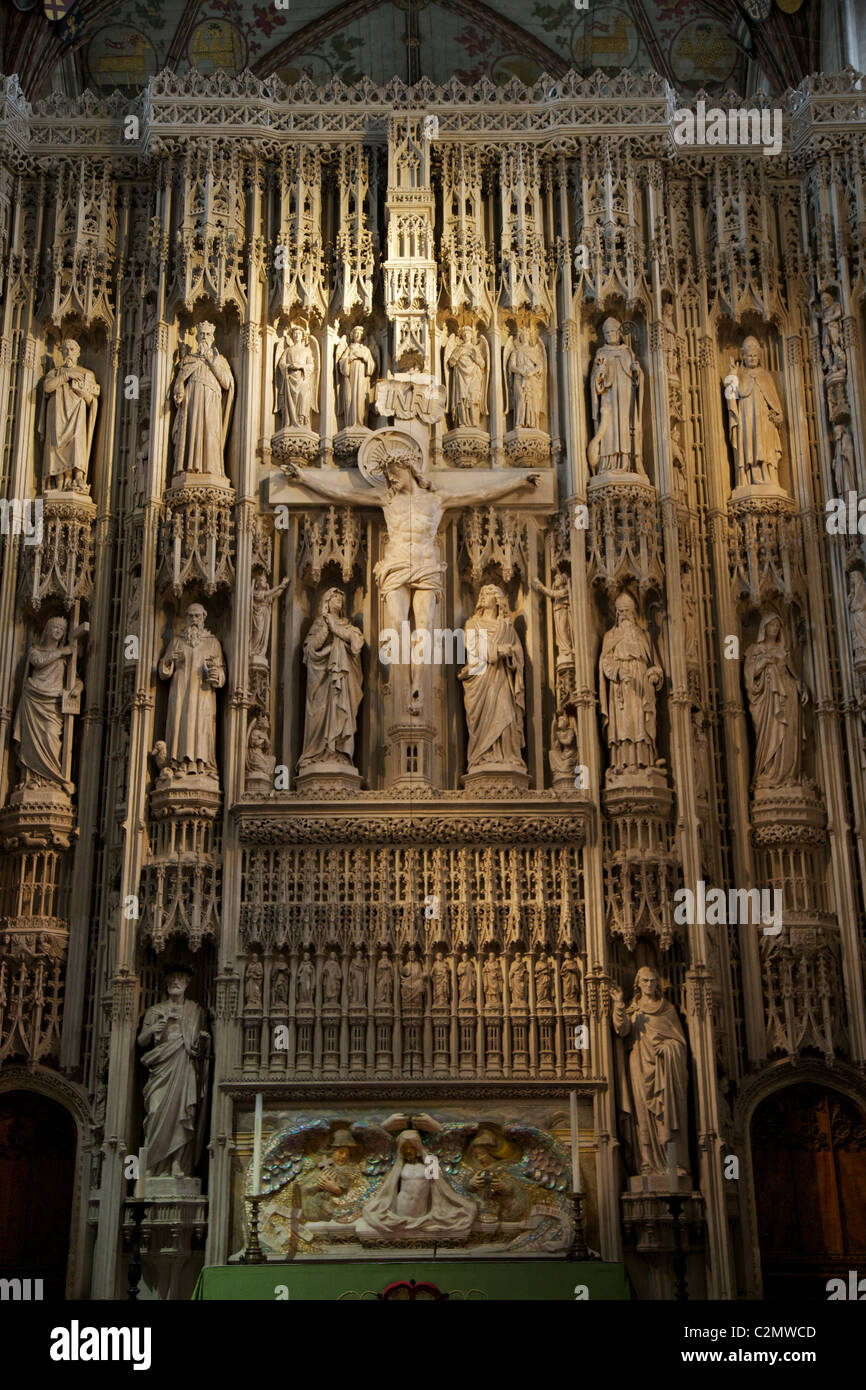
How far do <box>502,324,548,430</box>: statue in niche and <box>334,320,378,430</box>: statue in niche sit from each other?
146cm

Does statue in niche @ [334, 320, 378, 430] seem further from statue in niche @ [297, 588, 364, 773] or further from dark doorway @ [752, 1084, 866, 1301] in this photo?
dark doorway @ [752, 1084, 866, 1301]

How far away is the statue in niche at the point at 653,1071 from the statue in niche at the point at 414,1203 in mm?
1696

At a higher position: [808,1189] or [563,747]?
[563,747]

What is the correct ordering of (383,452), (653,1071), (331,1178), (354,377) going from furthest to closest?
(354,377) < (383,452) < (653,1071) < (331,1178)

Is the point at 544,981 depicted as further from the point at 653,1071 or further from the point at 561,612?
the point at 561,612

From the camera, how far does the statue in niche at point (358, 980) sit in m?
15.7

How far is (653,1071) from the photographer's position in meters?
15.4

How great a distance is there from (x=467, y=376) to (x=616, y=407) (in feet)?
5.32

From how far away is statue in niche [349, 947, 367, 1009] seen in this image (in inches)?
618

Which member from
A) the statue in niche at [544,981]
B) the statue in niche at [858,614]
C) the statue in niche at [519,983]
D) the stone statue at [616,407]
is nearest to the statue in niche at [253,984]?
the statue in niche at [519,983]

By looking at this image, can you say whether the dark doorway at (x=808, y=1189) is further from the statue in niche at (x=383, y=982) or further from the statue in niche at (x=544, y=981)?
the statue in niche at (x=383, y=982)

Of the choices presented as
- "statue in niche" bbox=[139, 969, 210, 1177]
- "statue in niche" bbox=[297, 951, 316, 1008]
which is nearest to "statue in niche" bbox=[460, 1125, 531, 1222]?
"statue in niche" bbox=[297, 951, 316, 1008]

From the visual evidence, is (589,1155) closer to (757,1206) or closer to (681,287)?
(757,1206)

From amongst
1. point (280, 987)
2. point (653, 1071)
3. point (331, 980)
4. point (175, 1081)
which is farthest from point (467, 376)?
point (175, 1081)
